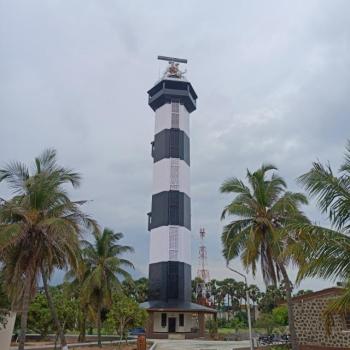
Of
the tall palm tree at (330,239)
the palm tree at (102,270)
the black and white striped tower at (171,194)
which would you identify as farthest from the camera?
the black and white striped tower at (171,194)

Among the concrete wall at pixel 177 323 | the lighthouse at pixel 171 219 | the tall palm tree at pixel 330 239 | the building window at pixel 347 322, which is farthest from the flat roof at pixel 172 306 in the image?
the tall palm tree at pixel 330 239

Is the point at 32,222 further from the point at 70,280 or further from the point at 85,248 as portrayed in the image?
the point at 70,280

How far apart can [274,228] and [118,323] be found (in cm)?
1457

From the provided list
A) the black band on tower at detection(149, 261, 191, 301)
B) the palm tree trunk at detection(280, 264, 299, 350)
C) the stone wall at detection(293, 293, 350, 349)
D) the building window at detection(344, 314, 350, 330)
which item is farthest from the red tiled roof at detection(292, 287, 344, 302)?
the black band on tower at detection(149, 261, 191, 301)

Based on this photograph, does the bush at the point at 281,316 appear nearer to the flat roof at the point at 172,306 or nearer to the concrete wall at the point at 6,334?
the flat roof at the point at 172,306

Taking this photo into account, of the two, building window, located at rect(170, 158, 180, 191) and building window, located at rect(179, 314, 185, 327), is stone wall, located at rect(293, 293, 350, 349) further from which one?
building window, located at rect(170, 158, 180, 191)

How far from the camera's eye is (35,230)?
1872cm

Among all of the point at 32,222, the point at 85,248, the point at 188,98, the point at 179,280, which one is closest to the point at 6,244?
the point at 32,222

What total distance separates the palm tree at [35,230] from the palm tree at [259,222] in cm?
743

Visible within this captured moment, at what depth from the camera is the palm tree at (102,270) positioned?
110 ft

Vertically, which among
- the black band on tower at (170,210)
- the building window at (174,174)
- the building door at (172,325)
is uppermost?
the building window at (174,174)

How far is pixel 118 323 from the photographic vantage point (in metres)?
30.4

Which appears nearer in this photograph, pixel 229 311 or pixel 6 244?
pixel 6 244

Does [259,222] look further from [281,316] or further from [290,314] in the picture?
[281,316]
